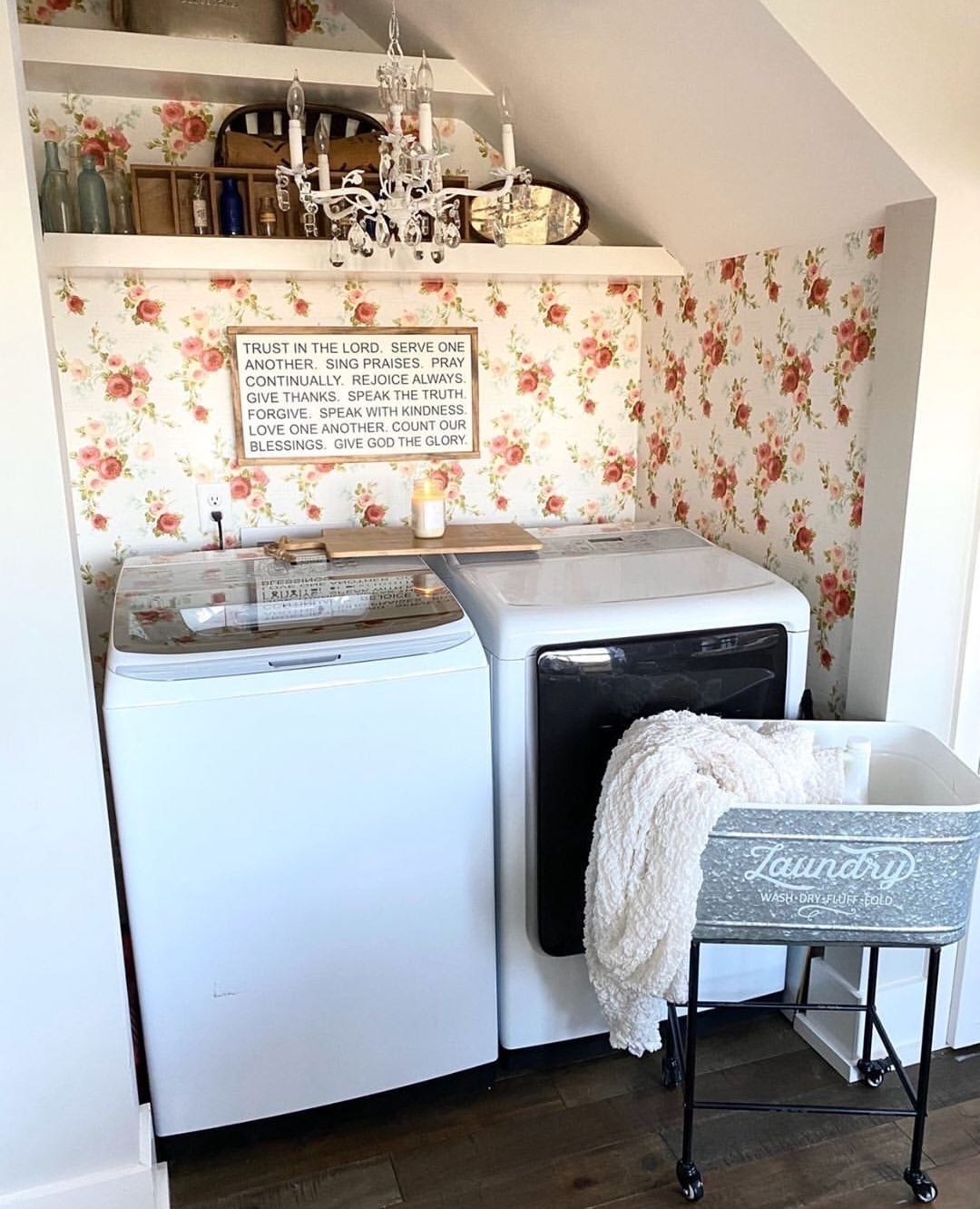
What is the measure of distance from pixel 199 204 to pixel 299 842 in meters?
1.31

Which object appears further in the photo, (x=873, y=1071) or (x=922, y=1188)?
(x=873, y=1071)

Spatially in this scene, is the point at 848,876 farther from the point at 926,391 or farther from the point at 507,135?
the point at 507,135

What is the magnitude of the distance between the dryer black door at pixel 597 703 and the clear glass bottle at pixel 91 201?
125 centimetres

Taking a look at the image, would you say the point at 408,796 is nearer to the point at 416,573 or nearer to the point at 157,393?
the point at 416,573

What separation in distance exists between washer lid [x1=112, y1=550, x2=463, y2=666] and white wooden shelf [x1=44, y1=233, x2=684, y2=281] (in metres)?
0.60

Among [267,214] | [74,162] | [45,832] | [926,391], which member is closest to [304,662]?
[45,832]

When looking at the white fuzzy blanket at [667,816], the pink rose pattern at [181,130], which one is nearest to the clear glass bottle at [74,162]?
the pink rose pattern at [181,130]

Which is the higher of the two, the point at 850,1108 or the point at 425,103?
the point at 425,103

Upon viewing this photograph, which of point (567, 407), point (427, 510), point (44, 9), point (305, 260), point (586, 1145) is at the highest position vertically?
point (44, 9)

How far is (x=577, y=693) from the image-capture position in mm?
1667

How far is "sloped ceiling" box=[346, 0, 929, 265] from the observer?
1.45 metres

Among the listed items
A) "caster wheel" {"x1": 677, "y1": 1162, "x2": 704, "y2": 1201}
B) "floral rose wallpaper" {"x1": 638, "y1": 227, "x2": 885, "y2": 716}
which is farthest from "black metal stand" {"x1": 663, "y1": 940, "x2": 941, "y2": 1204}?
"floral rose wallpaper" {"x1": 638, "y1": 227, "x2": 885, "y2": 716}

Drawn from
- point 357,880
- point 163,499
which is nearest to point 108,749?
point 357,880

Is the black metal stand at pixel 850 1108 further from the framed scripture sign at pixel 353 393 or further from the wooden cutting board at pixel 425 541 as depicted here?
the framed scripture sign at pixel 353 393
